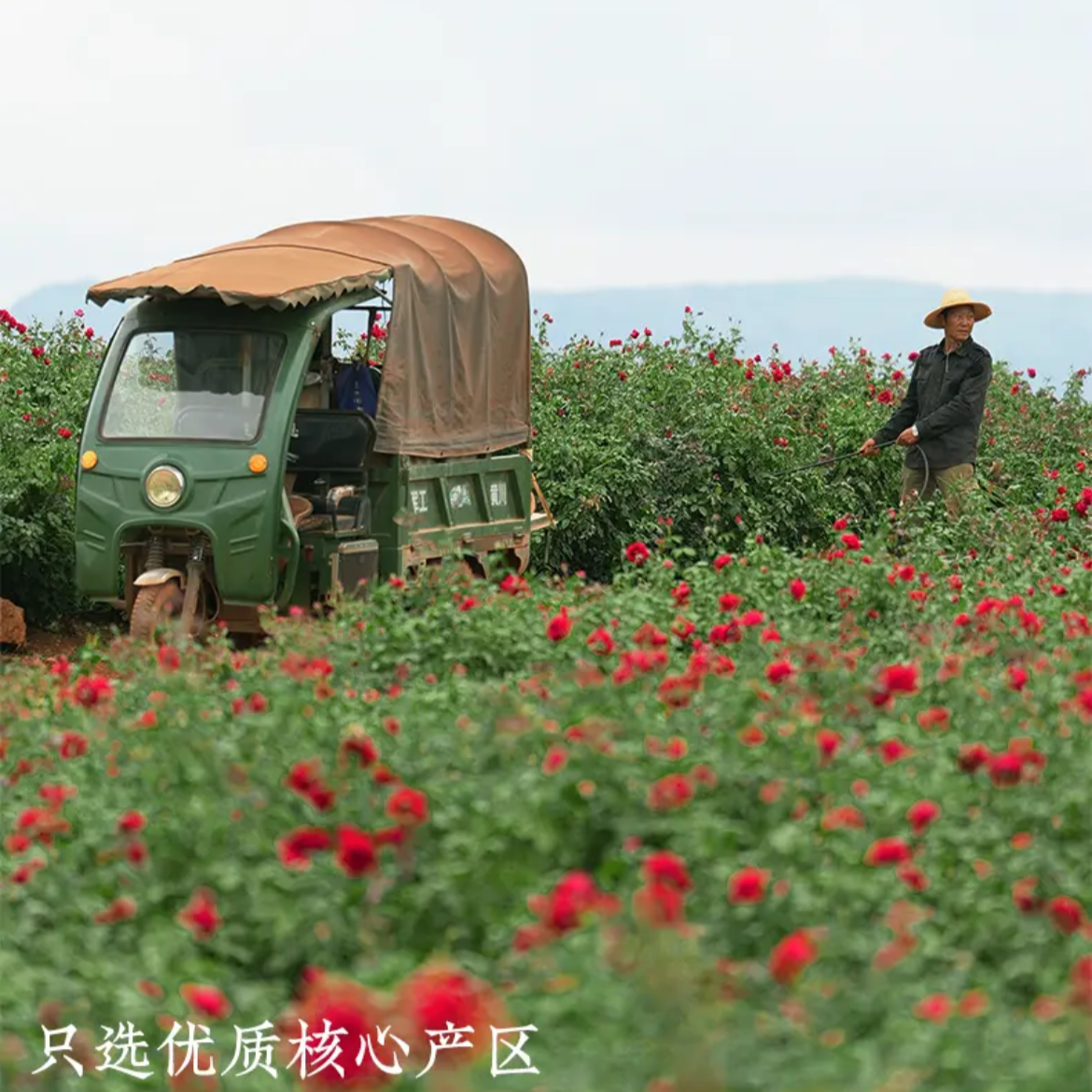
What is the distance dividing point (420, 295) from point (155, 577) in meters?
2.61

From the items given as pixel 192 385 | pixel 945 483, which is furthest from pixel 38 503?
pixel 945 483

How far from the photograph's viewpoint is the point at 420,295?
11617 mm

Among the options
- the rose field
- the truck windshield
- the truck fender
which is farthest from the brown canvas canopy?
the rose field

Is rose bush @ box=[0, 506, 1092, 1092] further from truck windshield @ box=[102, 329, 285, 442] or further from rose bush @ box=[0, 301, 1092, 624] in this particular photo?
rose bush @ box=[0, 301, 1092, 624]

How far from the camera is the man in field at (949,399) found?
41.7ft

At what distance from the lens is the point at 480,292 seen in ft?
41.5

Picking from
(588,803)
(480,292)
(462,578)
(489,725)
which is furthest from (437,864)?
(480,292)

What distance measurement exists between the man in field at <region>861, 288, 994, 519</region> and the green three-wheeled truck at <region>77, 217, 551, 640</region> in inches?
128

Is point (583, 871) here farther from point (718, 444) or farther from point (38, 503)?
point (718, 444)

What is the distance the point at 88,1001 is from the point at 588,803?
1.25m

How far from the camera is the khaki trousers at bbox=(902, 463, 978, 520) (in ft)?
39.8

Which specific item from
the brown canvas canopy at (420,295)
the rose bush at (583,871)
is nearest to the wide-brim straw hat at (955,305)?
the brown canvas canopy at (420,295)

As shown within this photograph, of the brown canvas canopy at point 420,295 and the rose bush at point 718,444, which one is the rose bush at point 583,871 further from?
the rose bush at point 718,444

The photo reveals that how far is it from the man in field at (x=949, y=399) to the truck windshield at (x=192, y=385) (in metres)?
4.44
